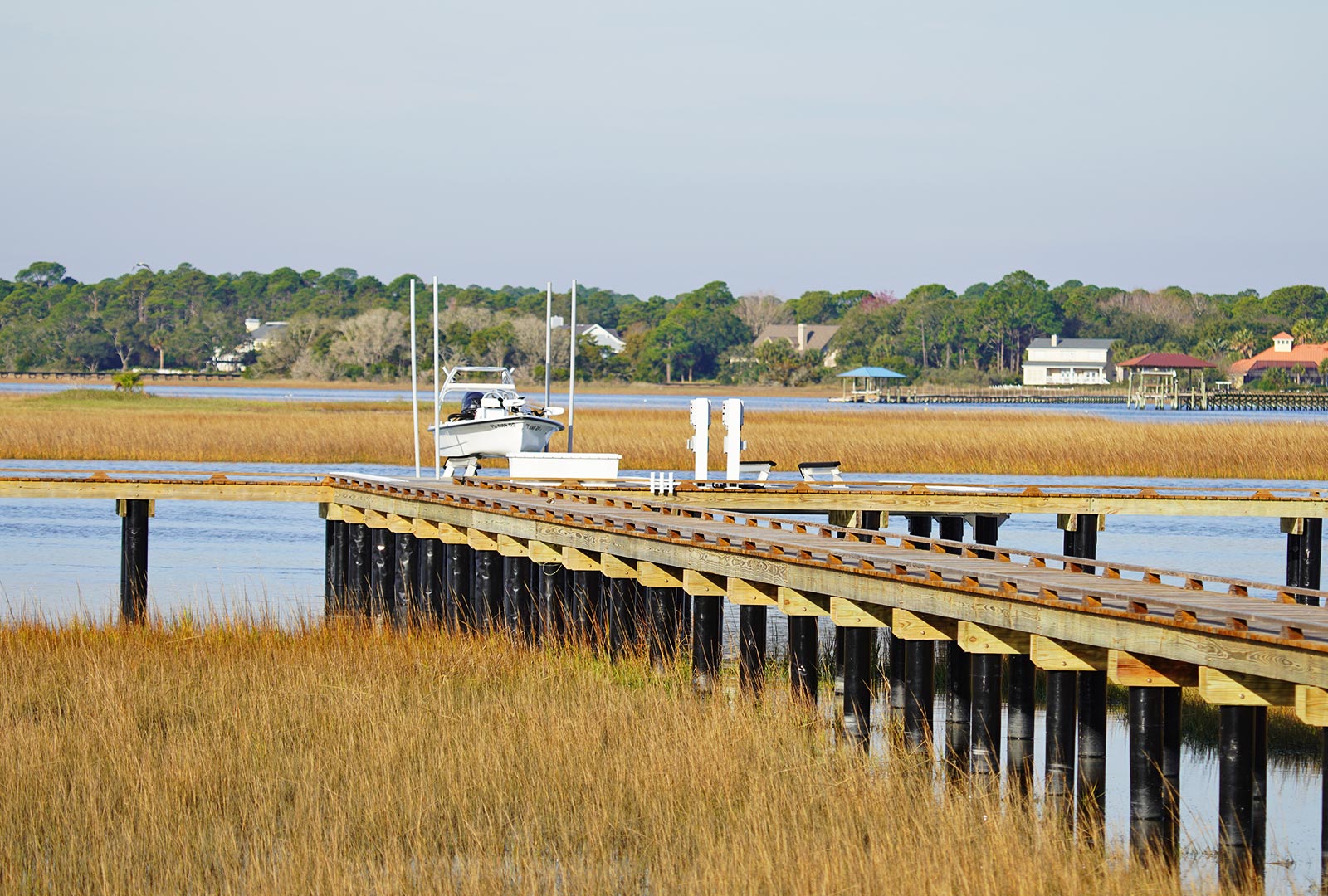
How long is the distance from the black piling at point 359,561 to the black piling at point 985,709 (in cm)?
1286

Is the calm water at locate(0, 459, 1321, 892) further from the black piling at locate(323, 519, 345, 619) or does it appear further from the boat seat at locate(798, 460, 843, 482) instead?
the boat seat at locate(798, 460, 843, 482)

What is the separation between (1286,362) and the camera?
459 ft

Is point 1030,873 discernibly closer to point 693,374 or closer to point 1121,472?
point 1121,472

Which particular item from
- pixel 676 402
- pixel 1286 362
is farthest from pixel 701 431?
pixel 1286 362

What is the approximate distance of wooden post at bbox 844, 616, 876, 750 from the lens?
45.6ft

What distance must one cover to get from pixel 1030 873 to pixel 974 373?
140 metres

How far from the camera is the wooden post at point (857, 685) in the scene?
1389cm

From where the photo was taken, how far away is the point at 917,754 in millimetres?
13102

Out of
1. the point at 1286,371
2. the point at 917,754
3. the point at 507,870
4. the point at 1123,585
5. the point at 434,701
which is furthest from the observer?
the point at 1286,371

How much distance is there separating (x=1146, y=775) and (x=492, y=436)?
20.3 m

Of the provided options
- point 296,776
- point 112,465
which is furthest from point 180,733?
point 112,465

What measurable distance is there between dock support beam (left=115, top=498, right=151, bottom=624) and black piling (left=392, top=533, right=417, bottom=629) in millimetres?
3351

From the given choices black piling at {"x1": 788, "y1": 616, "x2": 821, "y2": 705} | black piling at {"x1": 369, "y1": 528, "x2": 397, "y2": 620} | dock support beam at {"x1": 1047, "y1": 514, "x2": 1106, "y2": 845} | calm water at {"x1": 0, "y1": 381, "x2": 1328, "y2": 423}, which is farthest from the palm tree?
dock support beam at {"x1": 1047, "y1": 514, "x2": 1106, "y2": 845}

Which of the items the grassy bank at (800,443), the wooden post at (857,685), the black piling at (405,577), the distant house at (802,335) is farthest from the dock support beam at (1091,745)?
the distant house at (802,335)
